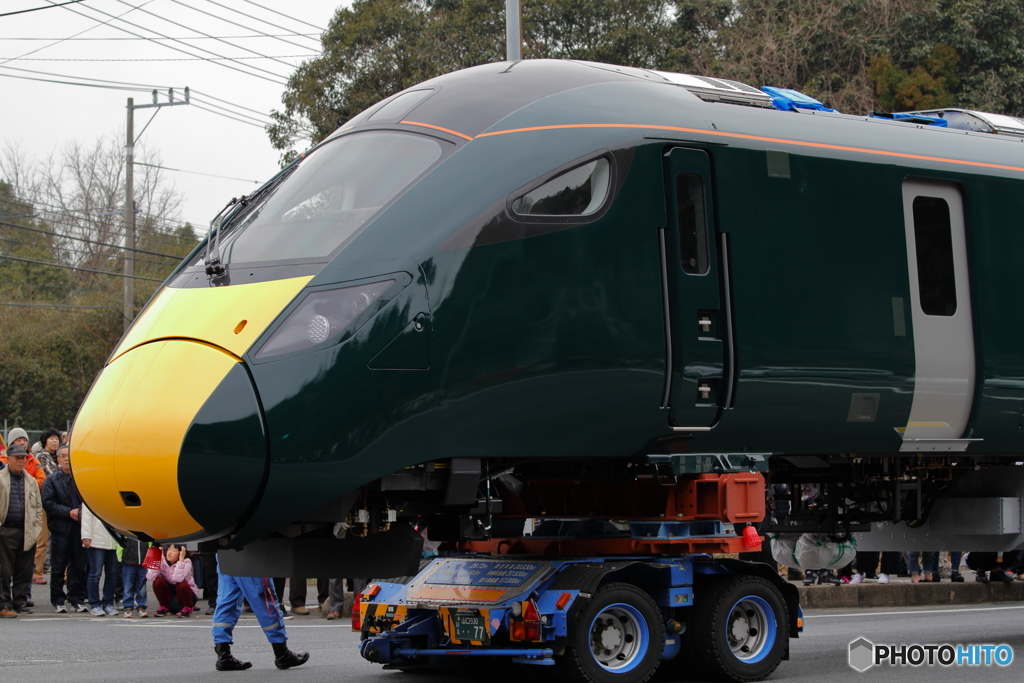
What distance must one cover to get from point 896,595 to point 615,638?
347 inches

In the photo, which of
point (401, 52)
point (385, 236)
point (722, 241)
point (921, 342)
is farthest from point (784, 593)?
point (401, 52)

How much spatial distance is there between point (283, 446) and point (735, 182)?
350 centimetres

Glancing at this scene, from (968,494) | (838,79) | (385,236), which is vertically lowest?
(968,494)

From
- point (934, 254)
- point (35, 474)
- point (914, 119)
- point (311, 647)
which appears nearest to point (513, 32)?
point (914, 119)

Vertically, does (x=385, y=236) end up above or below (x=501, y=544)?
above

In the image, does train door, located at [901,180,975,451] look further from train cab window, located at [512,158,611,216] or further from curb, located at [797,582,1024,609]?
curb, located at [797,582,1024,609]

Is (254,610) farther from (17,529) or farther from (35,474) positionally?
(35,474)

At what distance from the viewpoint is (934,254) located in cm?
967

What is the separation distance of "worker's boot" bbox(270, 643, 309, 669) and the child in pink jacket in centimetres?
536

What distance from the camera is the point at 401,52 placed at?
30.6 m

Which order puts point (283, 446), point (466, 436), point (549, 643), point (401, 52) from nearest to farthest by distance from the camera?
point (283, 446) → point (466, 436) → point (549, 643) → point (401, 52)


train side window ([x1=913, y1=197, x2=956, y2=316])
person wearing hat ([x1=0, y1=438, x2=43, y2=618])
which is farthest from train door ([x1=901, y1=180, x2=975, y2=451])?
person wearing hat ([x1=0, y1=438, x2=43, y2=618])

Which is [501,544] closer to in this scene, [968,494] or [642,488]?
[642,488]

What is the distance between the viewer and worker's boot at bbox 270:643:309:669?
10.0 meters
